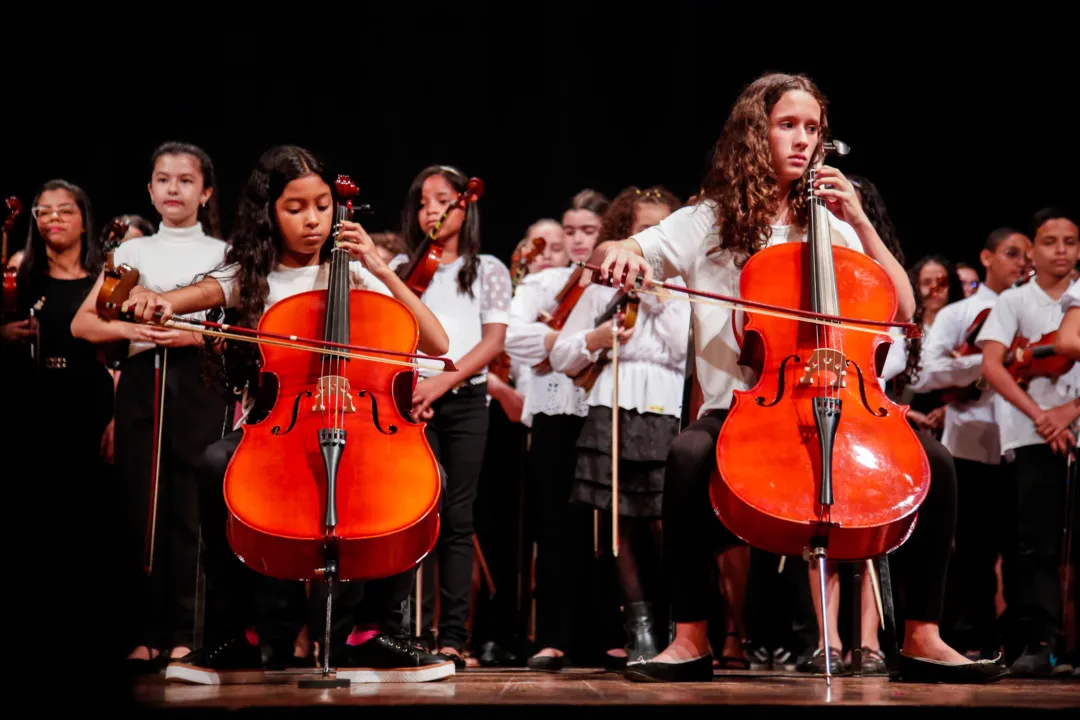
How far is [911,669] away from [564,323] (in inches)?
68.5

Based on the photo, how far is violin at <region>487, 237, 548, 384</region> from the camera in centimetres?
400

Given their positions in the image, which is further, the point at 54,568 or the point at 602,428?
the point at 602,428

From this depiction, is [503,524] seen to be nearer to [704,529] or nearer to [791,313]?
[704,529]

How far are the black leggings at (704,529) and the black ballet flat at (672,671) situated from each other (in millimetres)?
86

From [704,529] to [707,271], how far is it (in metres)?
0.57

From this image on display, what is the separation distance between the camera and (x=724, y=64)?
5.17 m

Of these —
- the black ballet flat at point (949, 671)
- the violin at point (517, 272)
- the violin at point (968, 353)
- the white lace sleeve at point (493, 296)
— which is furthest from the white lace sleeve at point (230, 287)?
the violin at point (968, 353)

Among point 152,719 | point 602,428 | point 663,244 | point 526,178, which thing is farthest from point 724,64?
point 152,719

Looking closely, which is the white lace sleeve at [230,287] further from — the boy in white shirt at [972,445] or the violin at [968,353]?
the violin at [968,353]

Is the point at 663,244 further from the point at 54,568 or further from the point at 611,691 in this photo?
the point at 54,568

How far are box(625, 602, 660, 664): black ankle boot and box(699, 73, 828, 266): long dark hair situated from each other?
3.49 feet

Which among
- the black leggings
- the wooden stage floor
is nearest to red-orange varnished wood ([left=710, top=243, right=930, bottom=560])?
the black leggings

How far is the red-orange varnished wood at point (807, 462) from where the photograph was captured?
6.50 feet

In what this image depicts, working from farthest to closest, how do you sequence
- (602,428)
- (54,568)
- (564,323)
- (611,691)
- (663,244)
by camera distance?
1. (564,323)
2. (602,428)
3. (663,244)
4. (611,691)
5. (54,568)
